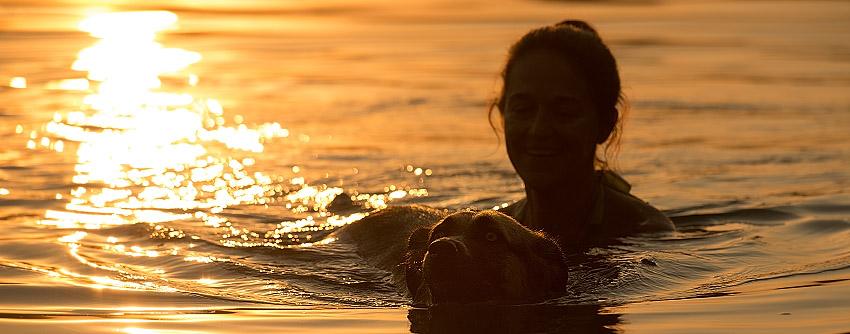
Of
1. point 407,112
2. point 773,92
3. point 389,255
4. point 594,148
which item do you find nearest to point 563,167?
point 594,148

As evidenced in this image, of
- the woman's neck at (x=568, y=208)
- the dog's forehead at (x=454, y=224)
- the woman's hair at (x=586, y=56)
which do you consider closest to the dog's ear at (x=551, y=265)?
the dog's forehead at (x=454, y=224)

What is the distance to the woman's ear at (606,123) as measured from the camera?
7.80 m

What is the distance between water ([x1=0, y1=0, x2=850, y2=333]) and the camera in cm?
623

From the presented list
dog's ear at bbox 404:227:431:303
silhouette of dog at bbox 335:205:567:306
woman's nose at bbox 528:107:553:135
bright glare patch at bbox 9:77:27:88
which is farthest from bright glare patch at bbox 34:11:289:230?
silhouette of dog at bbox 335:205:567:306

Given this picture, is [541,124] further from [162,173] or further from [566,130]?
[162,173]

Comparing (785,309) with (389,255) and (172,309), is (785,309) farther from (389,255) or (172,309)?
(172,309)

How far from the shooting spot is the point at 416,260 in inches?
245

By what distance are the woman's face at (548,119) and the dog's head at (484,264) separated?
133 centimetres

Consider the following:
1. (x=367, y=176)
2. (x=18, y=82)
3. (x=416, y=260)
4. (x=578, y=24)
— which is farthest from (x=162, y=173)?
(x=18, y=82)

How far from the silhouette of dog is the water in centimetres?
11

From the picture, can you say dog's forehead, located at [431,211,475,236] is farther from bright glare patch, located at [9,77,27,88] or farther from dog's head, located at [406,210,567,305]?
bright glare patch, located at [9,77,27,88]

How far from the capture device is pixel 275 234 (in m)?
8.96

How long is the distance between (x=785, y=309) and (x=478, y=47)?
1371 centimetres

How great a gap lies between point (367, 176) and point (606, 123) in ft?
12.2
